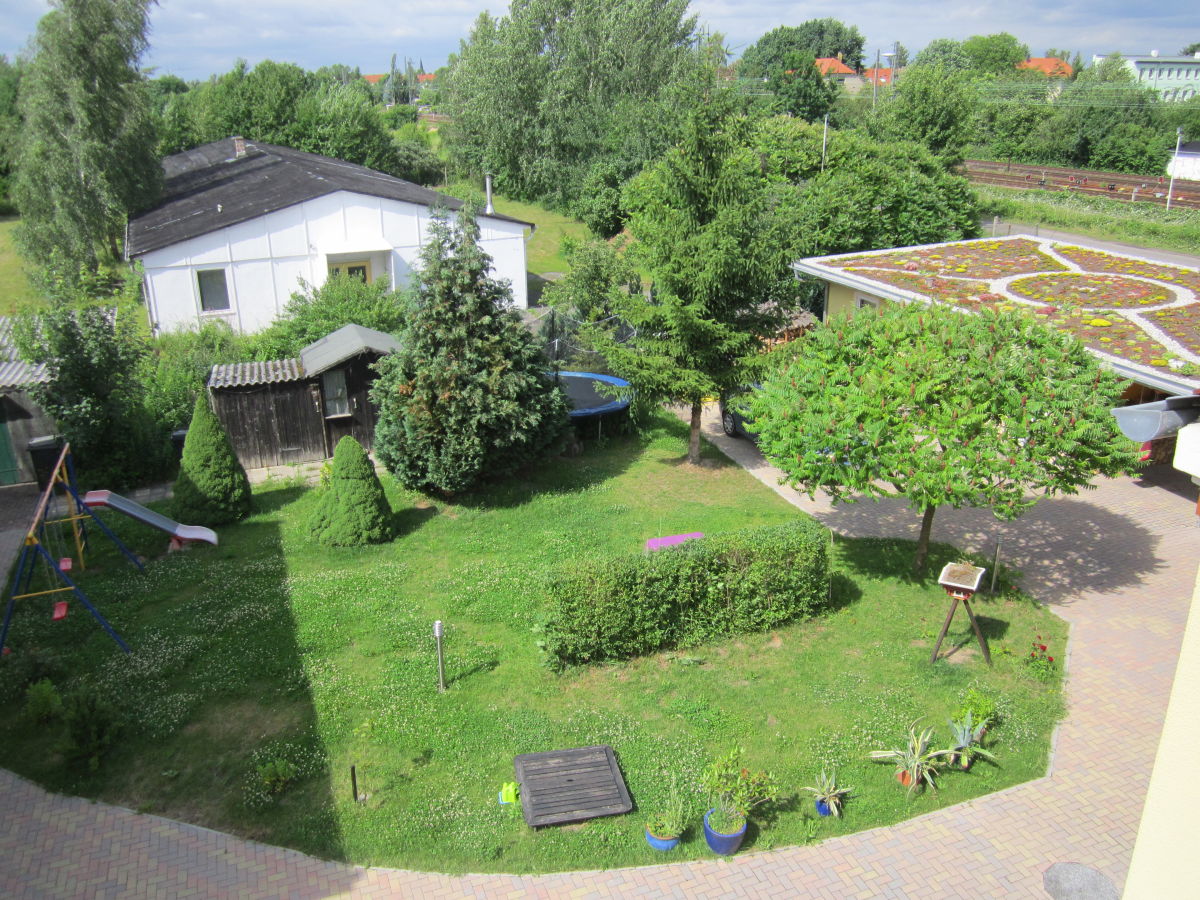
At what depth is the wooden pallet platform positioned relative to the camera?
873 cm

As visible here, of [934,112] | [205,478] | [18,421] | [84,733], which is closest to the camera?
[84,733]

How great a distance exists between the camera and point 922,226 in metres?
27.9

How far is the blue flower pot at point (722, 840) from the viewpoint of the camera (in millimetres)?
8367

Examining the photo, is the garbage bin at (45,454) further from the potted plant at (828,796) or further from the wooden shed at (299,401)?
the potted plant at (828,796)

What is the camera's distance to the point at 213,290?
25.0 metres

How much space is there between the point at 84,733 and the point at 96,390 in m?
8.86

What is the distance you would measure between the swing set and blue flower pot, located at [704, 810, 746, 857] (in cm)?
778

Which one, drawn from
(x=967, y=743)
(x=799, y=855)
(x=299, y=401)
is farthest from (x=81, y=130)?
(x=967, y=743)

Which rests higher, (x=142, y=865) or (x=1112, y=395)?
(x=1112, y=395)

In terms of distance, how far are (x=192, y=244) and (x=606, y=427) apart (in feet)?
44.2

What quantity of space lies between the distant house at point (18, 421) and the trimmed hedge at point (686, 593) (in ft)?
39.9

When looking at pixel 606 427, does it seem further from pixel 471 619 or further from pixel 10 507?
pixel 10 507

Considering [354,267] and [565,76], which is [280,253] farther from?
[565,76]

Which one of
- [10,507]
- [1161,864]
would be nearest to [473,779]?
[1161,864]
